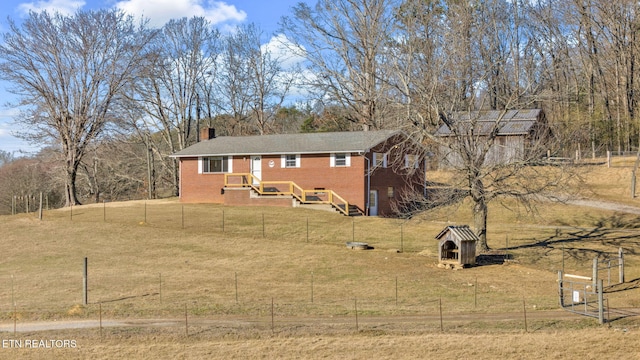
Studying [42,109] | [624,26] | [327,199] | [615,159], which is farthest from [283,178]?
[624,26]

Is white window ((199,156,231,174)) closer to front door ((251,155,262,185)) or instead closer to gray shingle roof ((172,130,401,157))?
gray shingle roof ((172,130,401,157))

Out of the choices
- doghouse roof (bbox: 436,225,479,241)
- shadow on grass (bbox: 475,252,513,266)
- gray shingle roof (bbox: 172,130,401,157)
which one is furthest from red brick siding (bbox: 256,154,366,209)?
doghouse roof (bbox: 436,225,479,241)

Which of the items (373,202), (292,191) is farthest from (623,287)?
(292,191)

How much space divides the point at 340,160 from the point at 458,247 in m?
15.6

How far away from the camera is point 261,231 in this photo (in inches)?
1314

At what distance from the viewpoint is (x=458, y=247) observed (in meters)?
26.1

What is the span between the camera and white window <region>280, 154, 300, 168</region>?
41644mm

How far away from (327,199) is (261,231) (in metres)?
7.89

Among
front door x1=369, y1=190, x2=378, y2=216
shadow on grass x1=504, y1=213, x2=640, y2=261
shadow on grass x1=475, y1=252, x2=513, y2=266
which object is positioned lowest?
shadow on grass x1=475, y1=252, x2=513, y2=266

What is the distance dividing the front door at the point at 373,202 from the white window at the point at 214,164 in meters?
11.6

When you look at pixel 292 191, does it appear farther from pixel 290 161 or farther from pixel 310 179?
pixel 290 161

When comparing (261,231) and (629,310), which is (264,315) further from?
(261,231)

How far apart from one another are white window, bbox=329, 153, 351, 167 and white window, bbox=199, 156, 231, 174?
29.2 feet

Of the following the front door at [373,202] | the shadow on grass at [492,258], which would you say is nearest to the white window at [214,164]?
the front door at [373,202]
